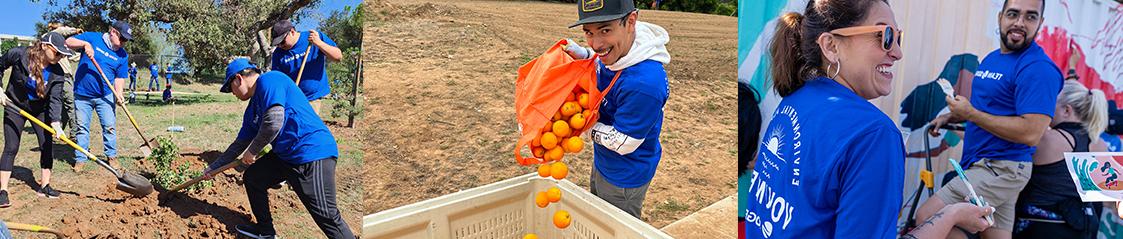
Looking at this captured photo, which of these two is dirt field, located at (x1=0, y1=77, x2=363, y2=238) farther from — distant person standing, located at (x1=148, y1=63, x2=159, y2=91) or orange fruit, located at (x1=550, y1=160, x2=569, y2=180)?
orange fruit, located at (x1=550, y1=160, x2=569, y2=180)

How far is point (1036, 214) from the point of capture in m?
2.33

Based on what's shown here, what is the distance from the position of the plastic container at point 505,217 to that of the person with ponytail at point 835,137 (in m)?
0.63

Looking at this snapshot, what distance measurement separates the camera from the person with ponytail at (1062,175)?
2.29 metres

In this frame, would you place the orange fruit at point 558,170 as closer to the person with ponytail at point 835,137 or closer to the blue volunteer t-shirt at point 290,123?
the person with ponytail at point 835,137

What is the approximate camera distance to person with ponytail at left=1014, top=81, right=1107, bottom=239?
2287 mm

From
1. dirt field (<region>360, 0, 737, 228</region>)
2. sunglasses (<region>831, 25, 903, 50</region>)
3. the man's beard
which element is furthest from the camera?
dirt field (<region>360, 0, 737, 228</region>)

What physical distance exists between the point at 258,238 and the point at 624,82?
1.95m

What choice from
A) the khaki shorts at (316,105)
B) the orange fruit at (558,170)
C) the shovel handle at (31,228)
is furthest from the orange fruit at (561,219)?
the shovel handle at (31,228)

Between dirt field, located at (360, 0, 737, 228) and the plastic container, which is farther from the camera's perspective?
dirt field, located at (360, 0, 737, 228)

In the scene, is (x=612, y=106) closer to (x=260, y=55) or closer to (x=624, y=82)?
(x=624, y=82)

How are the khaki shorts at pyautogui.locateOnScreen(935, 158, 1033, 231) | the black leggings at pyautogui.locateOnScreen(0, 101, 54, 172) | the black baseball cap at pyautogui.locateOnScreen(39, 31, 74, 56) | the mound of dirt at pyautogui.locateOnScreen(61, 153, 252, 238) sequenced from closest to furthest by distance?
the khaki shorts at pyautogui.locateOnScreen(935, 158, 1033, 231)
the black baseball cap at pyautogui.locateOnScreen(39, 31, 74, 56)
the black leggings at pyautogui.locateOnScreen(0, 101, 54, 172)
the mound of dirt at pyautogui.locateOnScreen(61, 153, 252, 238)

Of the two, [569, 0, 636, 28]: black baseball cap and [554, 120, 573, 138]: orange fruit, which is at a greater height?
[569, 0, 636, 28]: black baseball cap

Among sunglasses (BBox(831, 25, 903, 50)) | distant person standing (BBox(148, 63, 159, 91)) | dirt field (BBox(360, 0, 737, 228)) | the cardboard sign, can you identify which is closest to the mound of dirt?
distant person standing (BBox(148, 63, 159, 91))

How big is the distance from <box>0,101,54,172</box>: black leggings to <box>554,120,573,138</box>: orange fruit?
213cm
